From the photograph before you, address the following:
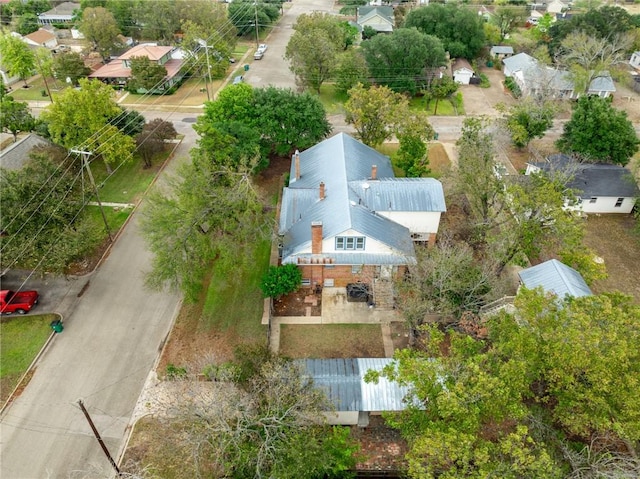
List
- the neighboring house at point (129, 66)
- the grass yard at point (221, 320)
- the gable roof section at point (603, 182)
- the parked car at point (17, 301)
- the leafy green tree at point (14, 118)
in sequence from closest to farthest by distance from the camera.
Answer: the grass yard at point (221, 320)
the parked car at point (17, 301)
the gable roof section at point (603, 182)
the leafy green tree at point (14, 118)
the neighboring house at point (129, 66)

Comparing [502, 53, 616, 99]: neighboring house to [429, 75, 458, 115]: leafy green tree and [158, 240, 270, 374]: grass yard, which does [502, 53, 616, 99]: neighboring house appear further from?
[158, 240, 270, 374]: grass yard

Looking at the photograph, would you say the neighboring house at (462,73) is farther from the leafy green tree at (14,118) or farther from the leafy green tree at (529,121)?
the leafy green tree at (14,118)

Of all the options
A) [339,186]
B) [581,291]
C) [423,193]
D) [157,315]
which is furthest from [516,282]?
[157,315]

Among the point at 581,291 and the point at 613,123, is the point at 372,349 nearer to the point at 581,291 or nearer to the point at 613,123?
the point at 581,291

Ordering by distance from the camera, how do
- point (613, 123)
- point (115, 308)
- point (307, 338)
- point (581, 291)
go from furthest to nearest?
1. point (613, 123)
2. point (115, 308)
3. point (307, 338)
4. point (581, 291)

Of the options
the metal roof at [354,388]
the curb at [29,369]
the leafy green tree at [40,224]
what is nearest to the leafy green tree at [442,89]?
the metal roof at [354,388]
